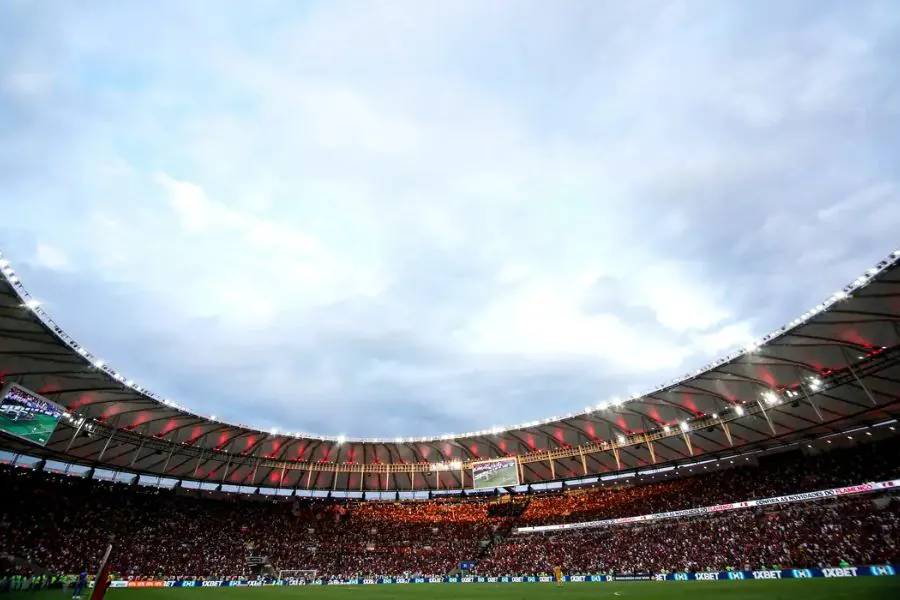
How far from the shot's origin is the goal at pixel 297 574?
45.1 m

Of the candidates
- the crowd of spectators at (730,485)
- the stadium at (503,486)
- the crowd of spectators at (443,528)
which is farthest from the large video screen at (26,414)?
the crowd of spectators at (730,485)

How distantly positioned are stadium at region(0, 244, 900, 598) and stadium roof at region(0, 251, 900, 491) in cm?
21

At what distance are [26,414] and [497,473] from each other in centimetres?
3990

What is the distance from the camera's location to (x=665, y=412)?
4106cm

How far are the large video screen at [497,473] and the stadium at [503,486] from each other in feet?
0.66

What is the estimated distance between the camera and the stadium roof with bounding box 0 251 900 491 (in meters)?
26.5

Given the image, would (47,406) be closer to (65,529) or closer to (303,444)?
(65,529)

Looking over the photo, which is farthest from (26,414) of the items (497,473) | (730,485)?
(730,485)

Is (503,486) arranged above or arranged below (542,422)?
below

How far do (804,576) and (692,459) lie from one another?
69.5ft

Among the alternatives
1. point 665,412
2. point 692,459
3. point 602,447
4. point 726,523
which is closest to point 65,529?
point 602,447

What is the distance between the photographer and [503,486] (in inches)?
1845

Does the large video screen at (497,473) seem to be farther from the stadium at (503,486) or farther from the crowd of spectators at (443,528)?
Answer: the crowd of spectators at (443,528)

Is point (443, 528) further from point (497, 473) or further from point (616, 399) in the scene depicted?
point (616, 399)
